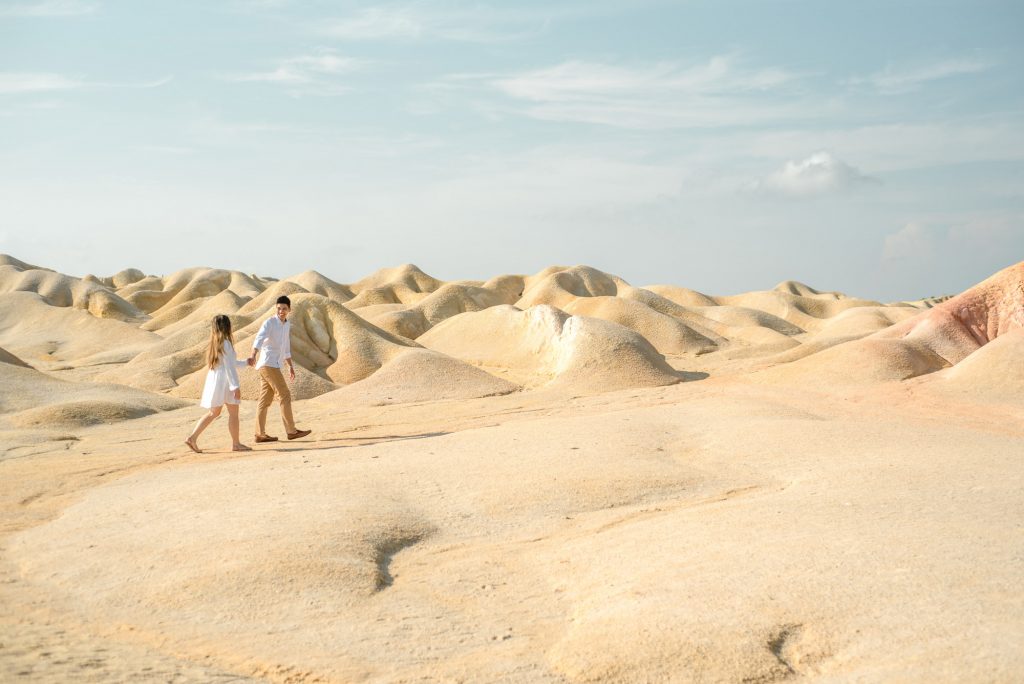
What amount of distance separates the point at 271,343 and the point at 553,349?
7195mm

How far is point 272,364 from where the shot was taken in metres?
8.71

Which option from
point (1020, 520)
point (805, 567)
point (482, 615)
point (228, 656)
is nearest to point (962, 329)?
point (1020, 520)

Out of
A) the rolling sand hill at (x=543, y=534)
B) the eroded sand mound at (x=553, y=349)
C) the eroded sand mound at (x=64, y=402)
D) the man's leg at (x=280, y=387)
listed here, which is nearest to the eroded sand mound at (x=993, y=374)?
the rolling sand hill at (x=543, y=534)

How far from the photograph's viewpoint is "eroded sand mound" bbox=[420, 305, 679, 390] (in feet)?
43.5

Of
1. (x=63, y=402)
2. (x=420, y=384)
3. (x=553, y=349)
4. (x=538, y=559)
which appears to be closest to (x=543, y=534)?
(x=538, y=559)

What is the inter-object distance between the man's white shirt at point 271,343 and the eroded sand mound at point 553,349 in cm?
497

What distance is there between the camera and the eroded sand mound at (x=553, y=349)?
13.3 meters

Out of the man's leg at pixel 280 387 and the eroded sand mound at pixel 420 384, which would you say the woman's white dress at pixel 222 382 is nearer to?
the man's leg at pixel 280 387

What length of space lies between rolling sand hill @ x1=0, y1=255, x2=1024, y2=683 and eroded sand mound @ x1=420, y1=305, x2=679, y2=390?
0.92 meters

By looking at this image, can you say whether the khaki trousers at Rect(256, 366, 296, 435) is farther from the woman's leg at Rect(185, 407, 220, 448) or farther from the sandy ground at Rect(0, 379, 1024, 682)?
the sandy ground at Rect(0, 379, 1024, 682)

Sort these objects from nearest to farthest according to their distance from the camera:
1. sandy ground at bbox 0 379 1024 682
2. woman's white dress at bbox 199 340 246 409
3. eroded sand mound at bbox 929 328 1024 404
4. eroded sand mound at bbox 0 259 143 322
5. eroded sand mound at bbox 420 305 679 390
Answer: sandy ground at bbox 0 379 1024 682
woman's white dress at bbox 199 340 246 409
eroded sand mound at bbox 929 328 1024 404
eroded sand mound at bbox 420 305 679 390
eroded sand mound at bbox 0 259 143 322

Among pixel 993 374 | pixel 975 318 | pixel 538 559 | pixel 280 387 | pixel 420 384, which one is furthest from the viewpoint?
pixel 975 318

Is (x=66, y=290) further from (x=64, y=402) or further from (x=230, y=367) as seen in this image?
(x=230, y=367)

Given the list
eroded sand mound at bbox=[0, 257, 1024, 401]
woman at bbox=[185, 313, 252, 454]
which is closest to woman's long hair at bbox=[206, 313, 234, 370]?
woman at bbox=[185, 313, 252, 454]
